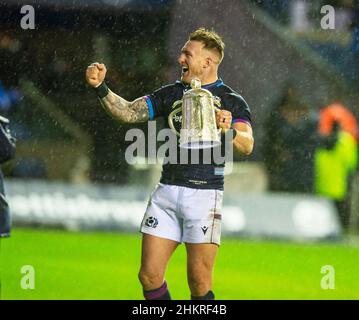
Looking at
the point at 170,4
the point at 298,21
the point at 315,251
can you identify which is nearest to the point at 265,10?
the point at 298,21

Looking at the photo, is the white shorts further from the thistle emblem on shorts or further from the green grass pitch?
the green grass pitch

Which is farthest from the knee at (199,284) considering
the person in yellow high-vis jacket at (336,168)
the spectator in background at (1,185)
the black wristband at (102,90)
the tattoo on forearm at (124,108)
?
the person in yellow high-vis jacket at (336,168)

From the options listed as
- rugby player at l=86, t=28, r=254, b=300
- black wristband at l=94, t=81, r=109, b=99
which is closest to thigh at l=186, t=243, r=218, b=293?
rugby player at l=86, t=28, r=254, b=300

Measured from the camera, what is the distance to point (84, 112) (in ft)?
43.5

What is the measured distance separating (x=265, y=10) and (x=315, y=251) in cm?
405

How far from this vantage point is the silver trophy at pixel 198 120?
224 inches

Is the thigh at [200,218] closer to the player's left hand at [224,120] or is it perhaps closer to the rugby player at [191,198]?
the rugby player at [191,198]

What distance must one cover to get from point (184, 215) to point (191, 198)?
115 mm

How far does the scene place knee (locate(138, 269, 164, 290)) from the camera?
19.4 ft

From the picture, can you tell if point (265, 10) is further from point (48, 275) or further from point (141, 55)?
point (48, 275)

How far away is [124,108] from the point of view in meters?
6.03

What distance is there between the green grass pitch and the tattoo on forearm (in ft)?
6.98

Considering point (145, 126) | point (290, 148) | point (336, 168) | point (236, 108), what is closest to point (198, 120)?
point (236, 108)
